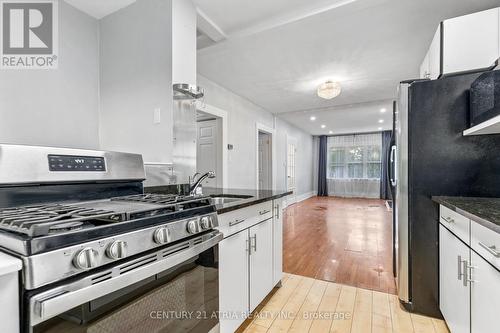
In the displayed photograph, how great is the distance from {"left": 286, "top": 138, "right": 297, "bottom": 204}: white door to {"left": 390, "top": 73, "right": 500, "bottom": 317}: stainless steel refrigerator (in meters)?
4.67

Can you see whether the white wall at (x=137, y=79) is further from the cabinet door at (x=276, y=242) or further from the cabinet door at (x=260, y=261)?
the cabinet door at (x=276, y=242)

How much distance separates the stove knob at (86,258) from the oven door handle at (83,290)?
0.04m

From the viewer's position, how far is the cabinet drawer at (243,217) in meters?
1.35

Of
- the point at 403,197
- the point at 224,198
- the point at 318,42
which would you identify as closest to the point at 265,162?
the point at 318,42

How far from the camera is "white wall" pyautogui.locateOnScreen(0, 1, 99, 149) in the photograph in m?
1.59

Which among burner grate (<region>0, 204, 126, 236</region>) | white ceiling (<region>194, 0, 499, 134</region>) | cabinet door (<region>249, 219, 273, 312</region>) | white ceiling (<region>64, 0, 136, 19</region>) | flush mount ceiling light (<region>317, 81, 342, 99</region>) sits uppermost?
white ceiling (<region>64, 0, 136, 19</region>)

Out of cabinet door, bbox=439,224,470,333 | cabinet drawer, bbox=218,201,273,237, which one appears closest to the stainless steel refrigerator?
cabinet door, bbox=439,224,470,333

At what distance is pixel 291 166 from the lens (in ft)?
22.7

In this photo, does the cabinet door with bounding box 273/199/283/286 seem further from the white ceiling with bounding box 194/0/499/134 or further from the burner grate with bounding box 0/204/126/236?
the white ceiling with bounding box 194/0/499/134

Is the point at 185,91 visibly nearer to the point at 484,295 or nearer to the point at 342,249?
the point at 484,295

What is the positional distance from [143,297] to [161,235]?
0.22 metres

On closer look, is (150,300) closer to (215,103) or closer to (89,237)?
(89,237)

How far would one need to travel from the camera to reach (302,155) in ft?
26.6

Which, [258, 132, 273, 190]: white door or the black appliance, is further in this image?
[258, 132, 273, 190]: white door
